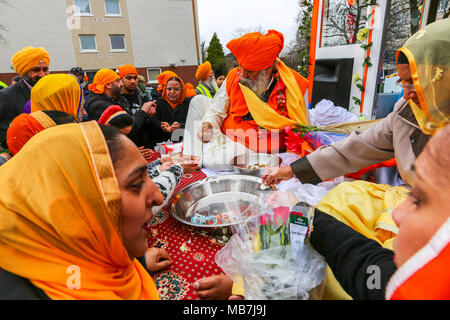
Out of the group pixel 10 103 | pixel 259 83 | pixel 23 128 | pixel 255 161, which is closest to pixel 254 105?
pixel 259 83

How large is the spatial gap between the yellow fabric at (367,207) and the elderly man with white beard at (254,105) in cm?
151

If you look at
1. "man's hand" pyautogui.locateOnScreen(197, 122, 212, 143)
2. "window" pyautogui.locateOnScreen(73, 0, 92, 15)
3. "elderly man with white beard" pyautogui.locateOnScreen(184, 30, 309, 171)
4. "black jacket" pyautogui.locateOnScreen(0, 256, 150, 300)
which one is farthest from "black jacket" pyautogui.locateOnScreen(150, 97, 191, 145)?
"window" pyautogui.locateOnScreen(73, 0, 92, 15)

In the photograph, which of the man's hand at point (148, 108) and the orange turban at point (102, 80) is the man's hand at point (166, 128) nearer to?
the man's hand at point (148, 108)

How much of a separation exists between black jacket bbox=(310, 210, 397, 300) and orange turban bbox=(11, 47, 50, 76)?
4.19m

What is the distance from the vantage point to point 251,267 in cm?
90

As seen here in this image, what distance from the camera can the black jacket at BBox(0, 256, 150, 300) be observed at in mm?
673

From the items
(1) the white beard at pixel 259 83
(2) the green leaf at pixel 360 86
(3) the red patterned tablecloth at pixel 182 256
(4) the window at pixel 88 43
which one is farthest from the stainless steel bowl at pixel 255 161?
(4) the window at pixel 88 43

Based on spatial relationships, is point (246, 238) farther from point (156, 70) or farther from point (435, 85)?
point (156, 70)

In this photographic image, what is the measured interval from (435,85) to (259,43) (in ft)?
6.77

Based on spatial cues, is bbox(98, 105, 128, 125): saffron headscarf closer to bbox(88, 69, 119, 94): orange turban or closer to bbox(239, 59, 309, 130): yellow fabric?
bbox(239, 59, 309, 130): yellow fabric

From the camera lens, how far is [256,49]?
9.66 feet

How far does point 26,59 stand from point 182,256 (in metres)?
3.72

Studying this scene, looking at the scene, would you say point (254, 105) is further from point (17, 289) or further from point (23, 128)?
point (17, 289)

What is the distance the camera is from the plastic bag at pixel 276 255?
847mm
